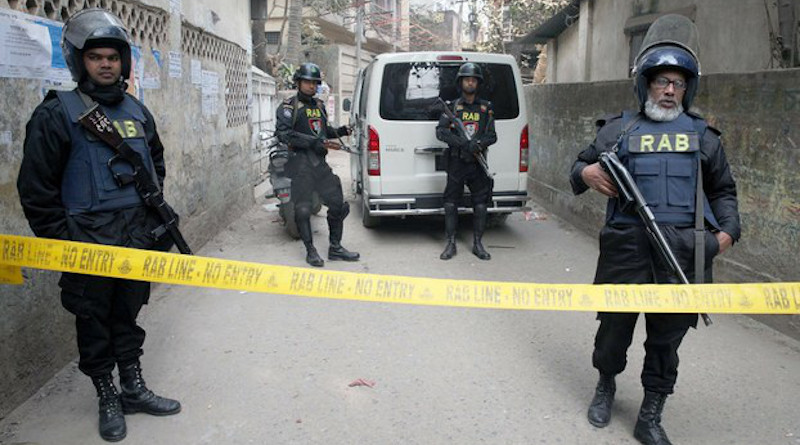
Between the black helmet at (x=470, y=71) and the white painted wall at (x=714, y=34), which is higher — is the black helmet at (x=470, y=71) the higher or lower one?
the lower one

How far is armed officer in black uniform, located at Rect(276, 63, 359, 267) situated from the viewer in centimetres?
600

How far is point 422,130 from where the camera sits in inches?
263

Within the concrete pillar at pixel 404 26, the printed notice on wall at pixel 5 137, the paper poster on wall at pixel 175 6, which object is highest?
the concrete pillar at pixel 404 26

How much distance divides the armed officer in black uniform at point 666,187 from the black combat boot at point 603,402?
0.21 metres

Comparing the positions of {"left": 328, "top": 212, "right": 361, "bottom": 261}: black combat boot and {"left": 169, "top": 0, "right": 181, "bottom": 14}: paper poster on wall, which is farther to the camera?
{"left": 328, "top": 212, "right": 361, "bottom": 261}: black combat boot

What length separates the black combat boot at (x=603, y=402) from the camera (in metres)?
3.14

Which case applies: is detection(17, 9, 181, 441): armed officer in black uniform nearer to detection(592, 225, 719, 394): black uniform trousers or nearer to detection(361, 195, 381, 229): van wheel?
detection(592, 225, 719, 394): black uniform trousers

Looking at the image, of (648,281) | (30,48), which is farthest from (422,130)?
(648,281)

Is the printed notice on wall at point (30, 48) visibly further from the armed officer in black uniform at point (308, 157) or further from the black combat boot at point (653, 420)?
the black combat boot at point (653, 420)

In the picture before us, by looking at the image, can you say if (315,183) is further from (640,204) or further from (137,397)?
(640,204)

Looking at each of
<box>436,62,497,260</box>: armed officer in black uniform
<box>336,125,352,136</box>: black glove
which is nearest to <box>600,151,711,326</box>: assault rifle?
<box>436,62,497,260</box>: armed officer in black uniform

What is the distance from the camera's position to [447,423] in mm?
3160

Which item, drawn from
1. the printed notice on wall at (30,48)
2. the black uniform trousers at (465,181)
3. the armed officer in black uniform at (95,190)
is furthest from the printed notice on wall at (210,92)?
the armed officer in black uniform at (95,190)

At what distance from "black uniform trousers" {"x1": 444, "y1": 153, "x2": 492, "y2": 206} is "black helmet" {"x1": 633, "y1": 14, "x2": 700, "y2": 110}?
327 cm
